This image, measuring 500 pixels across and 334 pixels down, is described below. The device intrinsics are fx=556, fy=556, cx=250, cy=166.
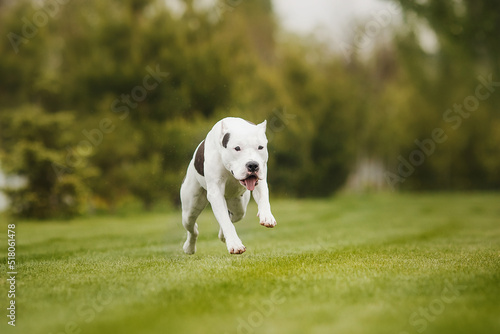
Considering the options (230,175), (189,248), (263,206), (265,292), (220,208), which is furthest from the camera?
(189,248)

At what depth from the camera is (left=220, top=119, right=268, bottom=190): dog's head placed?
20.2 ft

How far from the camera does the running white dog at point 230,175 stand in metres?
6.20

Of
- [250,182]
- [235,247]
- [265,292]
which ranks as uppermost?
[250,182]

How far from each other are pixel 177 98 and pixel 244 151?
1792cm

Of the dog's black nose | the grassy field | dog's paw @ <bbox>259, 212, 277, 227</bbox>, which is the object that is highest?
the dog's black nose

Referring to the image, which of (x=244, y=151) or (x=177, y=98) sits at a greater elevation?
(x=177, y=98)

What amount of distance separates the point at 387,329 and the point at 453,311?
0.75 metres

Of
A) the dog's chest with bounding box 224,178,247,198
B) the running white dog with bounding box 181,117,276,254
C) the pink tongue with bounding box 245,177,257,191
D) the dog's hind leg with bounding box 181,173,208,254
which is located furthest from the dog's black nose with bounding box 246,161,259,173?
the dog's hind leg with bounding box 181,173,208,254

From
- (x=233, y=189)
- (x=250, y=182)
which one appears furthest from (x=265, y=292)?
(x=233, y=189)

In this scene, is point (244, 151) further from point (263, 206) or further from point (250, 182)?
point (263, 206)

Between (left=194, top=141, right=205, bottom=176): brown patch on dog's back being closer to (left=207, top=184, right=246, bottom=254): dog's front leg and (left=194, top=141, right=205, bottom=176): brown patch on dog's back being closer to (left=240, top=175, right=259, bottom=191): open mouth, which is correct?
(left=207, top=184, right=246, bottom=254): dog's front leg

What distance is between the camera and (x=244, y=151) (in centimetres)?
626

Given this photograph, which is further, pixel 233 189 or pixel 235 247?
pixel 233 189

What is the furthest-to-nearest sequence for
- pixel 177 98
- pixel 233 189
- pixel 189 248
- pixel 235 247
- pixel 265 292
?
pixel 177 98, pixel 189 248, pixel 233 189, pixel 235 247, pixel 265 292
